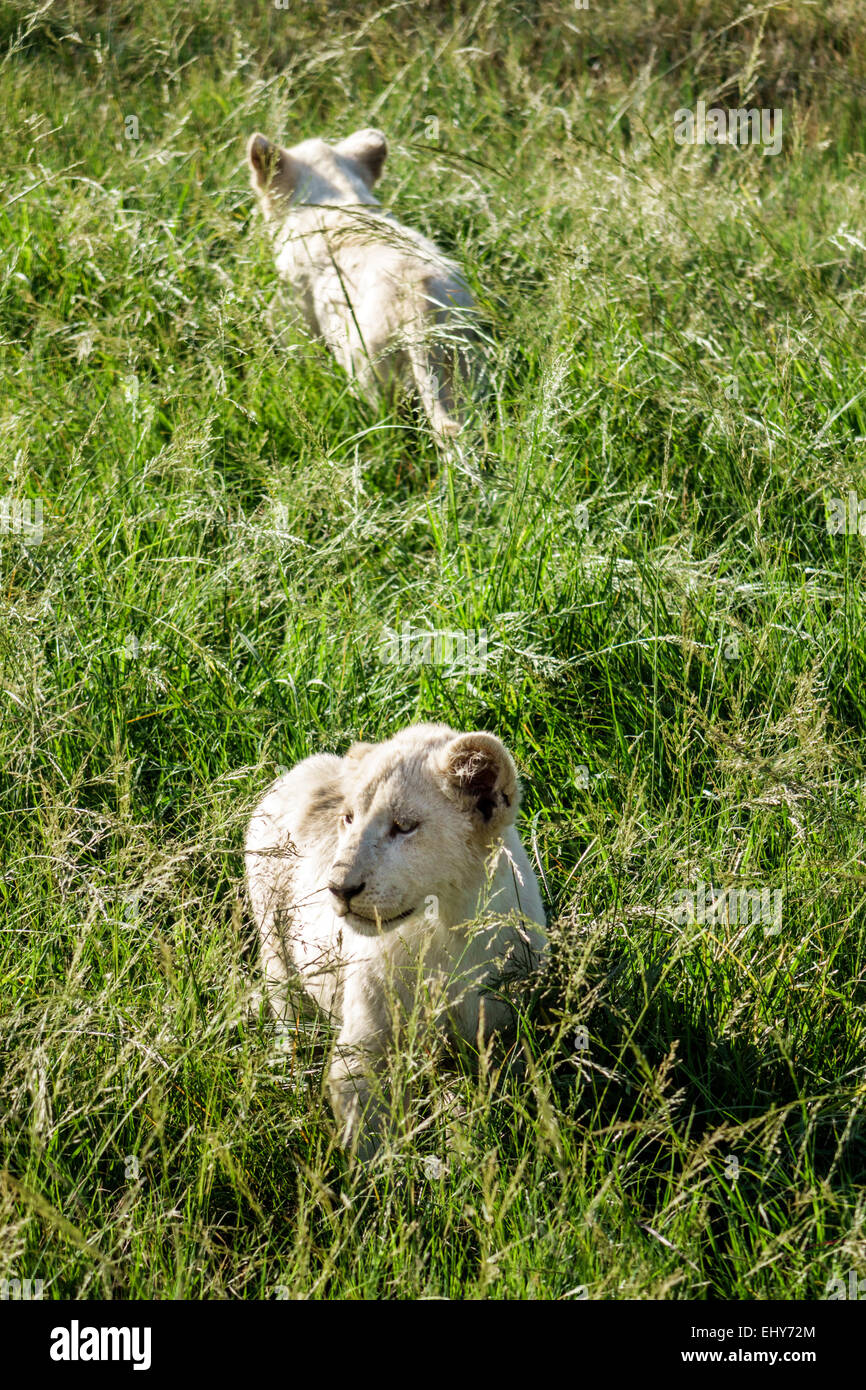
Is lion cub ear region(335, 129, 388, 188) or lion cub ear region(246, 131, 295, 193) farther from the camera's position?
lion cub ear region(335, 129, 388, 188)

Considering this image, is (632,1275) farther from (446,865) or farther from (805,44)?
(805,44)

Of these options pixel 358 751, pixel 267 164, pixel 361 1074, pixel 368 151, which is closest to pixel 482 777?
pixel 358 751

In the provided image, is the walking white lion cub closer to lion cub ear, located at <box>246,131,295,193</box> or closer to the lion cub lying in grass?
lion cub ear, located at <box>246,131,295,193</box>

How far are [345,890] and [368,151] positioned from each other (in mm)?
4626

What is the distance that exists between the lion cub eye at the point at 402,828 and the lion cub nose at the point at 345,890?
165mm

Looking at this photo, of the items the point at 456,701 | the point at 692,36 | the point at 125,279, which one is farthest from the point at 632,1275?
the point at 692,36

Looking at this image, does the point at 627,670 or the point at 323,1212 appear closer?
the point at 323,1212

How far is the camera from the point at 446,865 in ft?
9.64

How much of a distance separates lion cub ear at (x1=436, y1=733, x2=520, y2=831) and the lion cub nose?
0.30 metres

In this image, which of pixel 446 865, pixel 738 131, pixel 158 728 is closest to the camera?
pixel 446 865

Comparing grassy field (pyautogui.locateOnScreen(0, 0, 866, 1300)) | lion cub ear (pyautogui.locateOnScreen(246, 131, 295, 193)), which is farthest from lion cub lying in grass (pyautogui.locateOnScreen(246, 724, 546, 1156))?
lion cub ear (pyautogui.locateOnScreen(246, 131, 295, 193))

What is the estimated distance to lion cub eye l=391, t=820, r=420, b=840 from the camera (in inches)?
115

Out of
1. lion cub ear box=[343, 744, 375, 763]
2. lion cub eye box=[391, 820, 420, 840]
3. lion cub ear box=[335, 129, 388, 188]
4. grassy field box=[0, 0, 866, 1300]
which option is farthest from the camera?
lion cub ear box=[335, 129, 388, 188]
